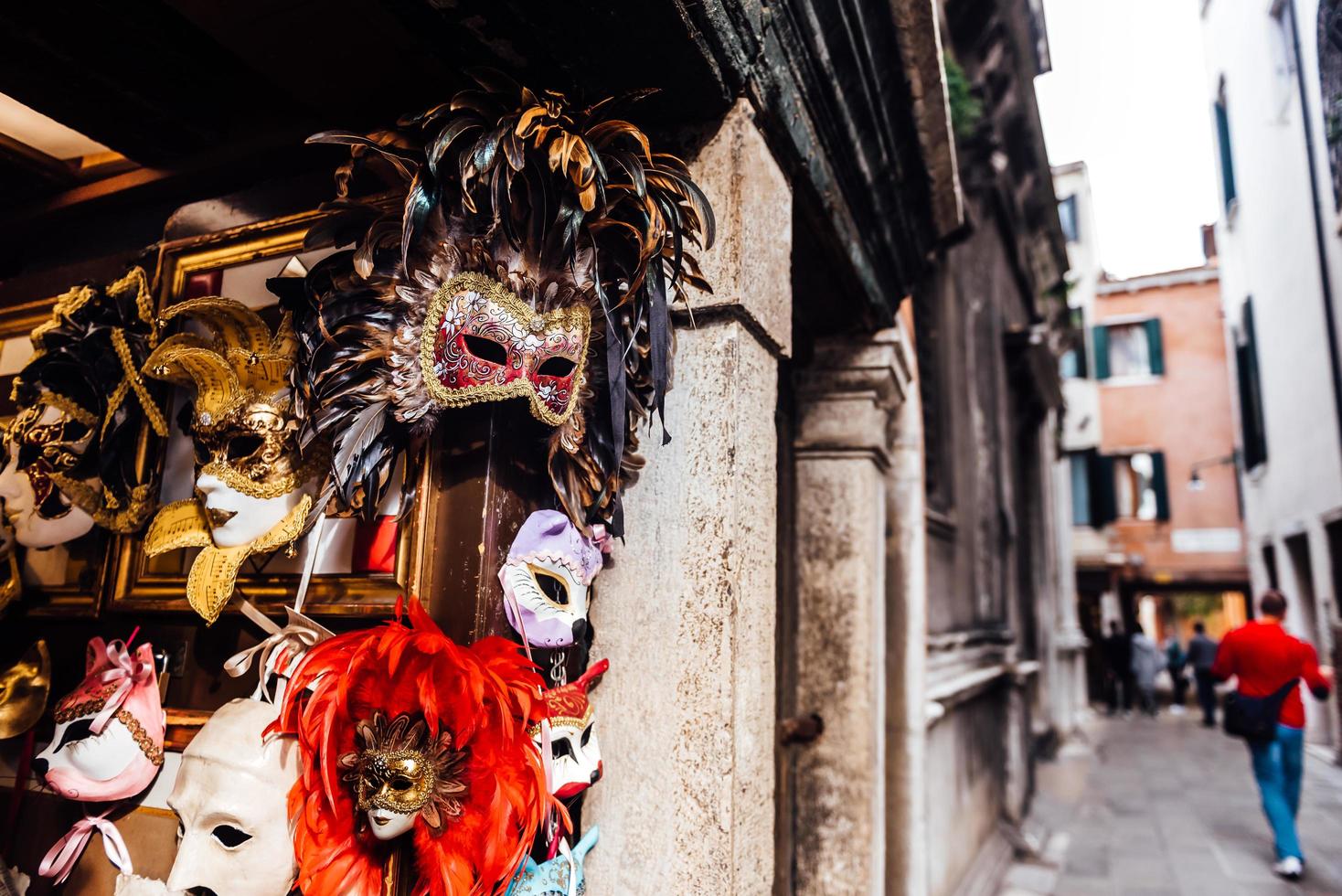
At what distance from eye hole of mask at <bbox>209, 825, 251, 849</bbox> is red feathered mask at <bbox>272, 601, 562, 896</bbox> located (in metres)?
0.09

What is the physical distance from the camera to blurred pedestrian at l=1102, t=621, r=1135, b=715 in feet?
53.9

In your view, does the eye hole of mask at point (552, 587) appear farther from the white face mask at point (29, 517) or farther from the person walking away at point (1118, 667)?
the person walking away at point (1118, 667)

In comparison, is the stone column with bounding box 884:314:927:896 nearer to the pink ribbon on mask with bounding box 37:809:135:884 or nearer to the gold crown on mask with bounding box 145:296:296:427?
the gold crown on mask with bounding box 145:296:296:427

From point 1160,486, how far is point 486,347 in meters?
20.8

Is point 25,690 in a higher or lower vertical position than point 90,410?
lower

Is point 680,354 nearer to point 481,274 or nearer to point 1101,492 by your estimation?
point 481,274

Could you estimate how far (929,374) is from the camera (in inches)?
208

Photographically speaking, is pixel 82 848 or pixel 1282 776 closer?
pixel 82 848

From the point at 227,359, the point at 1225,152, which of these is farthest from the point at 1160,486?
the point at 227,359

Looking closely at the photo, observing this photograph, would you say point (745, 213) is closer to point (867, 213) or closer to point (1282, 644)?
point (867, 213)

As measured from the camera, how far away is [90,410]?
195 cm

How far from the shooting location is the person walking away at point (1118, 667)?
16.4m

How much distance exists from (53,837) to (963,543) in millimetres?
5655

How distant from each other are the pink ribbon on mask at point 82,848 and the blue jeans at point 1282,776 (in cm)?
650
